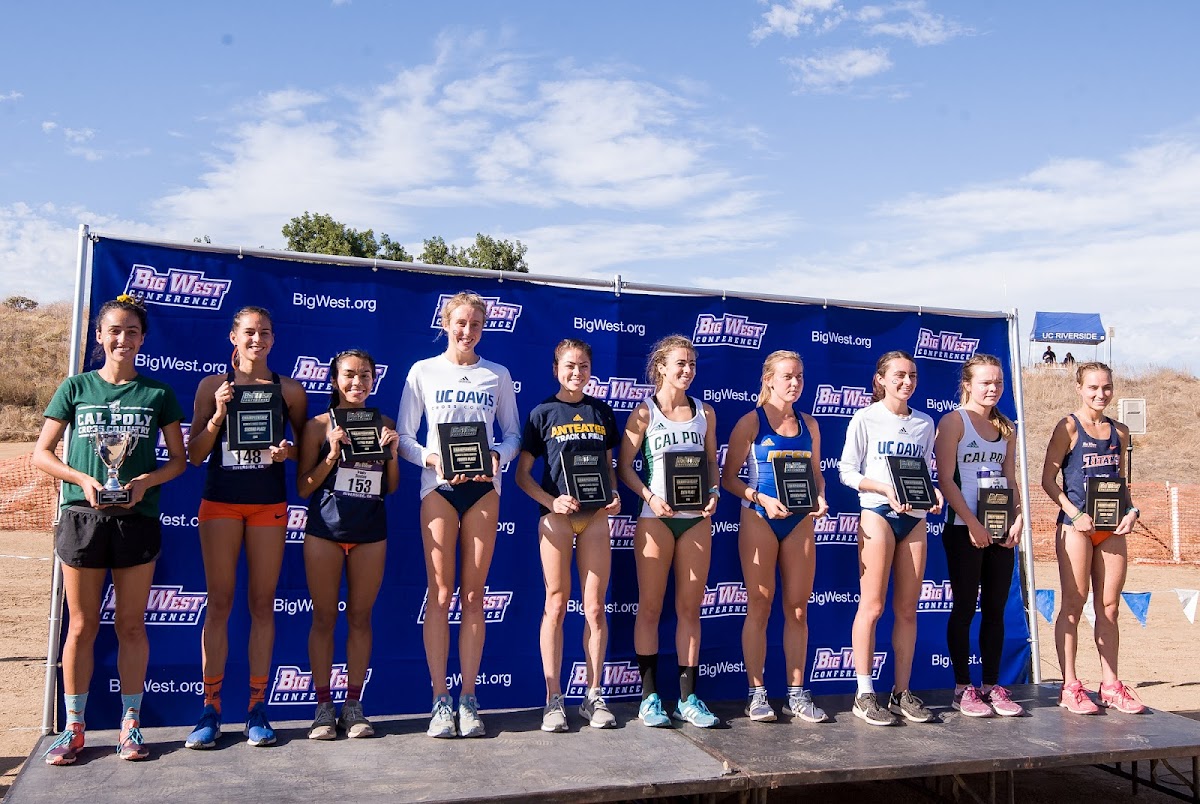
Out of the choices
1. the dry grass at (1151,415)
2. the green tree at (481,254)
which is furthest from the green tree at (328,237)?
the dry grass at (1151,415)

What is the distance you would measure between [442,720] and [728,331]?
2.87 m

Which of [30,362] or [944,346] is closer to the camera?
[944,346]

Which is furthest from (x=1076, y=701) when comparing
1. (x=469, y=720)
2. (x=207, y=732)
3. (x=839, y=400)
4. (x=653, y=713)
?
(x=207, y=732)

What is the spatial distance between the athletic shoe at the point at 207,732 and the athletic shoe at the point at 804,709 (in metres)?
2.83

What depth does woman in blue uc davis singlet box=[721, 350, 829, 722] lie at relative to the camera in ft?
15.8

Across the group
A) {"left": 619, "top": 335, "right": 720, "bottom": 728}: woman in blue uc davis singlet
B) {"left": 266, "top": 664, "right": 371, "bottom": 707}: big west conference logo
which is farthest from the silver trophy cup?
{"left": 619, "top": 335, "right": 720, "bottom": 728}: woman in blue uc davis singlet

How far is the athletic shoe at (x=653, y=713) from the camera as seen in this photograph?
15.0 ft

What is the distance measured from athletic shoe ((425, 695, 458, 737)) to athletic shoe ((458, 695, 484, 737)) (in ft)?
0.14

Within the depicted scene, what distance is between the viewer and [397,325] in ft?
16.9

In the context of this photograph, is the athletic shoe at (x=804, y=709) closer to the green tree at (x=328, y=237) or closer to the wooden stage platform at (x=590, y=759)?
the wooden stage platform at (x=590, y=759)

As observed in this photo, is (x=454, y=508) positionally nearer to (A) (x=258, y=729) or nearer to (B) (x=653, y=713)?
(A) (x=258, y=729)

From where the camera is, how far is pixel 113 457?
389 centimetres

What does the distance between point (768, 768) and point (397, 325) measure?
9.69 feet

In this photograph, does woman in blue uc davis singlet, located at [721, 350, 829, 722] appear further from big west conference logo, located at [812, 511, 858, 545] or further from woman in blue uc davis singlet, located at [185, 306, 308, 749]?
woman in blue uc davis singlet, located at [185, 306, 308, 749]
